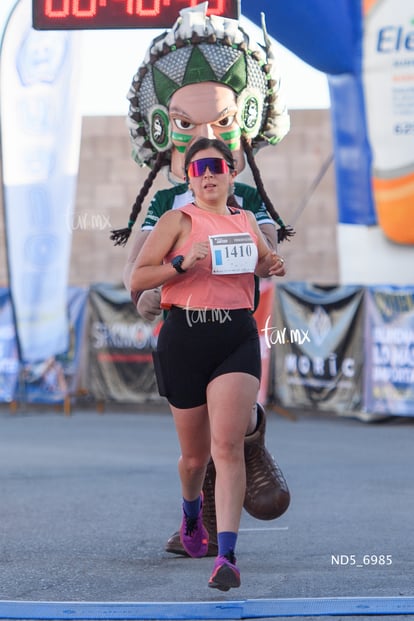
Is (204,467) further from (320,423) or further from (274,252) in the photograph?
(320,423)

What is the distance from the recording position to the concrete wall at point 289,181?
2188 cm

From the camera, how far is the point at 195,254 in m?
5.55

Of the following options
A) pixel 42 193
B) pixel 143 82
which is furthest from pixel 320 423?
pixel 143 82

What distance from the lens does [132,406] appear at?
20.8m

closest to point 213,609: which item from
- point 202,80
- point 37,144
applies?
point 202,80

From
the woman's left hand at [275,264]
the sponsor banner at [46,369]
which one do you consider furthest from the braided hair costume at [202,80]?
the sponsor banner at [46,369]

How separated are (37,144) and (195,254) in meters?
4.69

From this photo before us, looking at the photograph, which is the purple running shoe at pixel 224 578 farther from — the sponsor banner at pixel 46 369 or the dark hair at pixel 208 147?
the sponsor banner at pixel 46 369

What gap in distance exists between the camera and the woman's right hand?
5.55m

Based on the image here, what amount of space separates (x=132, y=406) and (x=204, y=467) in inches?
577

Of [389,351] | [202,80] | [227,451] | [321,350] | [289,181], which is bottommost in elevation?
[321,350]

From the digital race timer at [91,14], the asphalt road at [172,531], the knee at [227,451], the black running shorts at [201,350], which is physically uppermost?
the digital race timer at [91,14]

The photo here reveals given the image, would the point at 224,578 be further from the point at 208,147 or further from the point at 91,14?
the point at 91,14

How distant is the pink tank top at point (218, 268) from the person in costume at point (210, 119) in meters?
0.47
